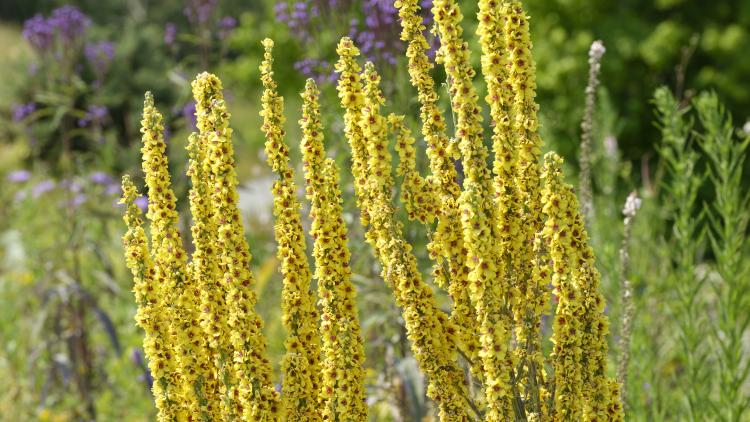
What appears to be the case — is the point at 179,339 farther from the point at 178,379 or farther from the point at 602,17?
the point at 602,17

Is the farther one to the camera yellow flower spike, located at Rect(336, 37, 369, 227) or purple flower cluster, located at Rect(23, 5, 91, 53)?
purple flower cluster, located at Rect(23, 5, 91, 53)

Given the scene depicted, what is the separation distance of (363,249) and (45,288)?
2.34 m

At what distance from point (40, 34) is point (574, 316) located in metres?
5.19

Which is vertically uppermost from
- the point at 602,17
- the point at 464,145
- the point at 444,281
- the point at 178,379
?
the point at 602,17

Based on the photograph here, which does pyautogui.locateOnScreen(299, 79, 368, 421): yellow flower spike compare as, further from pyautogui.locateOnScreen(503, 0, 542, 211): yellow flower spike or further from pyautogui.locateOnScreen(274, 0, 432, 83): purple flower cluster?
pyautogui.locateOnScreen(274, 0, 432, 83): purple flower cluster

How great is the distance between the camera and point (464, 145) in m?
2.30

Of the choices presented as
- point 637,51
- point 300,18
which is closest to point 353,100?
point 300,18

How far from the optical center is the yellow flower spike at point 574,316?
2244 millimetres

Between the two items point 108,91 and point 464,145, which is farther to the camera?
point 108,91

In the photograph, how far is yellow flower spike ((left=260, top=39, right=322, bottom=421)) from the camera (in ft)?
8.01

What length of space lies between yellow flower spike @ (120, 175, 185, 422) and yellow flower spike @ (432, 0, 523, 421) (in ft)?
2.93

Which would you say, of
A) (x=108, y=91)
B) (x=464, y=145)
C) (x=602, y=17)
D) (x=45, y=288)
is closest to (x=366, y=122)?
(x=464, y=145)

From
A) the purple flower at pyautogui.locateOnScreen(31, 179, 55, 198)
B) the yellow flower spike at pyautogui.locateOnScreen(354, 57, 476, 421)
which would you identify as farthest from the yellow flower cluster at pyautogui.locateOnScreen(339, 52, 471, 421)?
the purple flower at pyautogui.locateOnScreen(31, 179, 55, 198)

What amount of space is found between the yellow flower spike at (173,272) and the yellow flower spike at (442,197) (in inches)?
28.3
